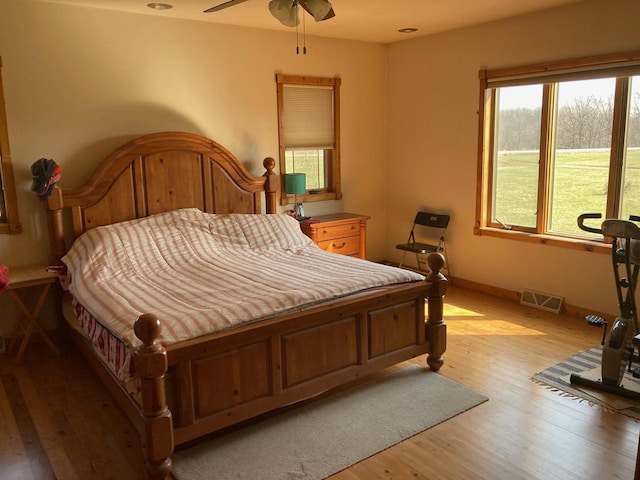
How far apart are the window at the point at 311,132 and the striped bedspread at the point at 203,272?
0.96 metres

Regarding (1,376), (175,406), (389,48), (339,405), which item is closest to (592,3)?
(389,48)

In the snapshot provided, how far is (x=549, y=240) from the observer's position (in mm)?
4488

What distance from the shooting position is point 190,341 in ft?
8.05

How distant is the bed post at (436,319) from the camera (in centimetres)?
336

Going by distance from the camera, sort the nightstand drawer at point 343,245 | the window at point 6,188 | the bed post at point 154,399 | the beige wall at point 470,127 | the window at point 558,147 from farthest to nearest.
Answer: the nightstand drawer at point 343,245 → the beige wall at point 470,127 → the window at point 558,147 → the window at point 6,188 → the bed post at point 154,399

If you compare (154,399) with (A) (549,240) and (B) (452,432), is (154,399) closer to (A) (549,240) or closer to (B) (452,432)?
(B) (452,432)

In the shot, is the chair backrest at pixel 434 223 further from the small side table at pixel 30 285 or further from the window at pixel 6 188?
the window at pixel 6 188

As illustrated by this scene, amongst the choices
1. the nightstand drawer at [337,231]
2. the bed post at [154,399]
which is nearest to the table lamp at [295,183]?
the nightstand drawer at [337,231]

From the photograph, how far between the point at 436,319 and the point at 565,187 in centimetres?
189

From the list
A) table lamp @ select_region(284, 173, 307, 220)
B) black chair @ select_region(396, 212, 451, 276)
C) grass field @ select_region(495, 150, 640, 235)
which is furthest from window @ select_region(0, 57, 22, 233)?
grass field @ select_region(495, 150, 640, 235)

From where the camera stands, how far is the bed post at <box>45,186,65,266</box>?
375cm

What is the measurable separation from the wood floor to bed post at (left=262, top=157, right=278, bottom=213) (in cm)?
204

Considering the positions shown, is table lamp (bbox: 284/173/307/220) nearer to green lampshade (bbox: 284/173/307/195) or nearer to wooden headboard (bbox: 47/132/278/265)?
green lampshade (bbox: 284/173/307/195)

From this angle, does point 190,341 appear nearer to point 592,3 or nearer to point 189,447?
point 189,447
